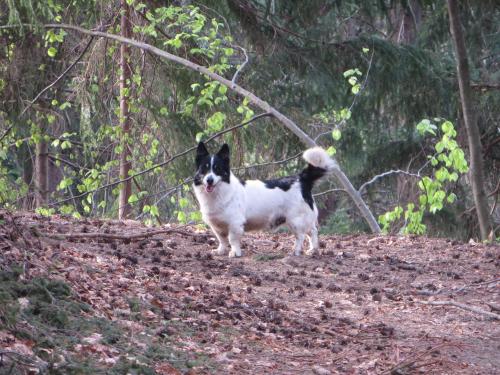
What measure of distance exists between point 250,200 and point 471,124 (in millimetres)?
4761

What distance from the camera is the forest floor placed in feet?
17.3

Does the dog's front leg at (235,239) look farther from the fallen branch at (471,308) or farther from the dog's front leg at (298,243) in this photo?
the fallen branch at (471,308)

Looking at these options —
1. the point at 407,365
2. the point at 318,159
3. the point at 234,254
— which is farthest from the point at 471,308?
the point at 318,159

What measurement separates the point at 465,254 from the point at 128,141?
5.98 metres

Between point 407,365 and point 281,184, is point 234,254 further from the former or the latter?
point 407,365

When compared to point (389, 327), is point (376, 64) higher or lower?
higher

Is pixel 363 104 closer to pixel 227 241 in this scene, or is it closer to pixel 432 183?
pixel 432 183

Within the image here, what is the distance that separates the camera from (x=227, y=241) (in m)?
9.71

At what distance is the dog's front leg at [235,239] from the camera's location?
370 inches

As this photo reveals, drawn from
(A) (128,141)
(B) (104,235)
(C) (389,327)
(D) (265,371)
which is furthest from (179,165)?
(D) (265,371)

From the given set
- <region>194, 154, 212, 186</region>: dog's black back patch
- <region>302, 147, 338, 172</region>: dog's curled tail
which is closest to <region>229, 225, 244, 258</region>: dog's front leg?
<region>194, 154, 212, 186</region>: dog's black back patch

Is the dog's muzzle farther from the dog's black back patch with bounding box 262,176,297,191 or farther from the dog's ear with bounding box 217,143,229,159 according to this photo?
the dog's black back patch with bounding box 262,176,297,191

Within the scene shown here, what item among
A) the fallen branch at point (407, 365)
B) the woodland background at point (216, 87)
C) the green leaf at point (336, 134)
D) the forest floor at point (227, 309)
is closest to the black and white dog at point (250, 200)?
the forest floor at point (227, 309)

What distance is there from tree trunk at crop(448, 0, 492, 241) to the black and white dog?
381cm
